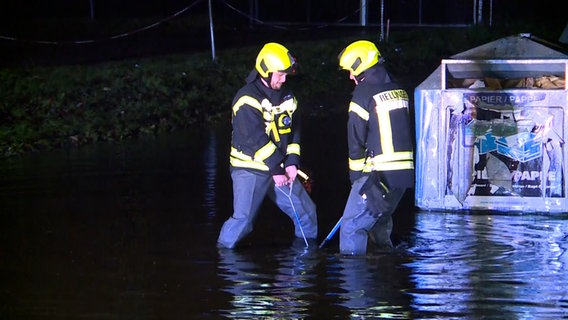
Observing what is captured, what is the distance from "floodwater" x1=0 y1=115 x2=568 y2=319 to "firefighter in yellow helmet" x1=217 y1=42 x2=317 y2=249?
39 centimetres

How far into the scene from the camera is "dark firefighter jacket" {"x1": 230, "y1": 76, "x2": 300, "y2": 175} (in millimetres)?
8992

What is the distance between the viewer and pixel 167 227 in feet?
33.7

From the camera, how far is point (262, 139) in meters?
8.99

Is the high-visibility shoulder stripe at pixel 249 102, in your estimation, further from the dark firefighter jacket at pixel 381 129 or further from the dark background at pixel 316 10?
the dark background at pixel 316 10

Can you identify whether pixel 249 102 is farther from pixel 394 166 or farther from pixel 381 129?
pixel 394 166

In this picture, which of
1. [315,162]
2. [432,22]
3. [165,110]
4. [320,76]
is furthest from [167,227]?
[432,22]

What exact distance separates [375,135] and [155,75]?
33.9ft

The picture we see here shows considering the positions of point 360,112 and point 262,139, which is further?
point 262,139

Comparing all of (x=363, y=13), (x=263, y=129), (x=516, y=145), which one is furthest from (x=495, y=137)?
(x=363, y=13)

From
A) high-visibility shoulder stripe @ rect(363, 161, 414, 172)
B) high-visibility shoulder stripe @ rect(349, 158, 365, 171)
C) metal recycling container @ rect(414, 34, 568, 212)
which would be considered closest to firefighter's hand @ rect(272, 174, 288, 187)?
high-visibility shoulder stripe @ rect(349, 158, 365, 171)

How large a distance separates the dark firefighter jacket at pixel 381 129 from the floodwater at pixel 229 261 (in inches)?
29.3

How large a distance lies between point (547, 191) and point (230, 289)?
148 inches

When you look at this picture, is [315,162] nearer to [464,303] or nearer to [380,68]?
[380,68]

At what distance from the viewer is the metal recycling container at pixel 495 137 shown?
34.5 ft
